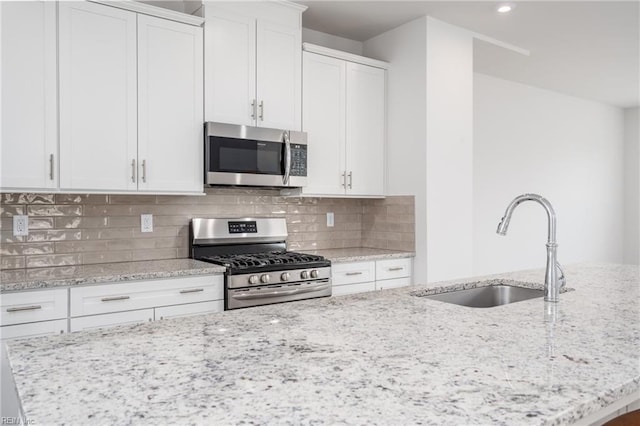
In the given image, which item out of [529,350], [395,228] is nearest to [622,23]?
[395,228]

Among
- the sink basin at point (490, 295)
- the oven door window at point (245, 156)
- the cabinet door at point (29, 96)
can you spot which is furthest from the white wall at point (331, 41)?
the sink basin at point (490, 295)

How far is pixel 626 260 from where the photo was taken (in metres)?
7.30

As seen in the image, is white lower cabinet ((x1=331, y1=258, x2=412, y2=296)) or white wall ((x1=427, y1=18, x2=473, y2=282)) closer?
white lower cabinet ((x1=331, y1=258, x2=412, y2=296))

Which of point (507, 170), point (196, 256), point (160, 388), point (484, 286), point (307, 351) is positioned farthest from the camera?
point (507, 170)

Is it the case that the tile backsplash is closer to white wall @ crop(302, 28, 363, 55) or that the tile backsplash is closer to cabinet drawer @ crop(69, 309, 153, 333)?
cabinet drawer @ crop(69, 309, 153, 333)

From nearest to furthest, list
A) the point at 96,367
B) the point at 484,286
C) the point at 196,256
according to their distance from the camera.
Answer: the point at 96,367, the point at 484,286, the point at 196,256

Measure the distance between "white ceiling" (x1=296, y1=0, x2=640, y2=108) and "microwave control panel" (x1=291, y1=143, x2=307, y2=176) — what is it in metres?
1.02

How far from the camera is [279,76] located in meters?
3.37

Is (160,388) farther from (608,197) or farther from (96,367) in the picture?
(608,197)

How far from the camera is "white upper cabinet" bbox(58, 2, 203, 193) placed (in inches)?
103

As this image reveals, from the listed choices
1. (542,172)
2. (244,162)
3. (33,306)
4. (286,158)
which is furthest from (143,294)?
(542,172)

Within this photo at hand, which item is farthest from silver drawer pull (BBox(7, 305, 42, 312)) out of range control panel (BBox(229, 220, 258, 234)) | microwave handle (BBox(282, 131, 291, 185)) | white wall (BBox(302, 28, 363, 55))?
white wall (BBox(302, 28, 363, 55))

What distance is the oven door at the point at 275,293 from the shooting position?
283cm

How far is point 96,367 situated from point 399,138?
126 inches
